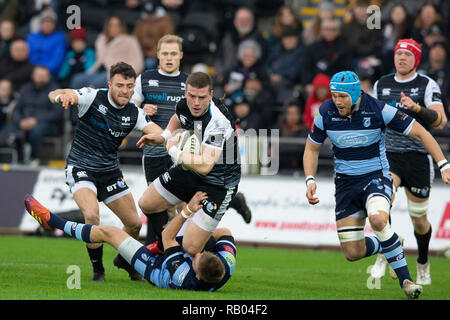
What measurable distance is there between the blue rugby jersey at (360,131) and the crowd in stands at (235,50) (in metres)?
6.45

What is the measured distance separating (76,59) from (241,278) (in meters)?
9.98

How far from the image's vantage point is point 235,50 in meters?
19.2

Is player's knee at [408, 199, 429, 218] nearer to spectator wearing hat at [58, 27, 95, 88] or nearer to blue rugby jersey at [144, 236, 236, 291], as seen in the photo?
blue rugby jersey at [144, 236, 236, 291]

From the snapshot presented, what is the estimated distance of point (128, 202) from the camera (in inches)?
410

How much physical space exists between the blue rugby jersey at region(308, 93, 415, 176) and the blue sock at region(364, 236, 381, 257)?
2.62 ft

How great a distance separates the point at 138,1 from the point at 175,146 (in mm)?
11902

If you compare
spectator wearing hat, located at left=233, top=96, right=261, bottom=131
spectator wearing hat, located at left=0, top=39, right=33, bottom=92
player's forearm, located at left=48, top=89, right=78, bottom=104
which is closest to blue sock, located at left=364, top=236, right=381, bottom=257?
player's forearm, located at left=48, top=89, right=78, bottom=104

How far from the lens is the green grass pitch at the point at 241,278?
8.80 metres

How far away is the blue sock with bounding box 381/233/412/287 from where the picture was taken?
360 inches

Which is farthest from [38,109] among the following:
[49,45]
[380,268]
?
[380,268]

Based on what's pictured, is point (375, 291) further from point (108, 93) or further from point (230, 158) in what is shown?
point (108, 93)

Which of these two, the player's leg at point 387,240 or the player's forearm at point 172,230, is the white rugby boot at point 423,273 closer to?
the player's leg at point 387,240

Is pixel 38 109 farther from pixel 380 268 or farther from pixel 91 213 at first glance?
pixel 380 268

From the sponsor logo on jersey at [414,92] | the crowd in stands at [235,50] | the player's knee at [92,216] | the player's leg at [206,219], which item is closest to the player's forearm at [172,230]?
the player's leg at [206,219]
